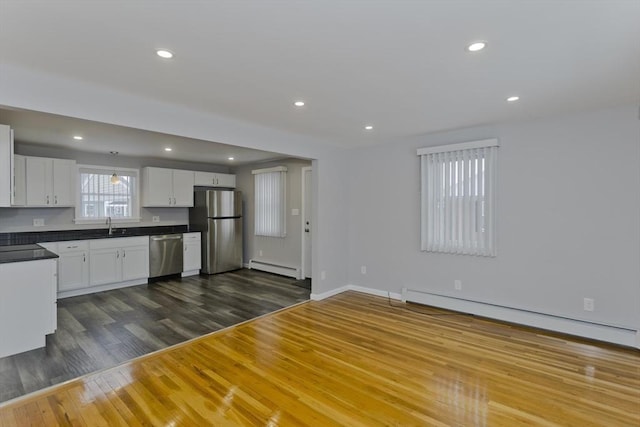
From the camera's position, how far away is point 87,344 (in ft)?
10.5

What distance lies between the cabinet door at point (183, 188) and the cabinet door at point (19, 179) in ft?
7.13

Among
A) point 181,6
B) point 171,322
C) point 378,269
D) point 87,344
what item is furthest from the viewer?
point 378,269

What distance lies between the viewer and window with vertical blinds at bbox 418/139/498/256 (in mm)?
3844

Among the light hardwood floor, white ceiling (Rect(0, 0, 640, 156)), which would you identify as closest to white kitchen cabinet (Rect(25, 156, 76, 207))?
white ceiling (Rect(0, 0, 640, 156))

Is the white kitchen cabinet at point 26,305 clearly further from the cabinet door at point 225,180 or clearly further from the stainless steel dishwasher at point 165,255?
the cabinet door at point 225,180

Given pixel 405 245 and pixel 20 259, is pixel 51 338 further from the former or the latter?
pixel 405 245

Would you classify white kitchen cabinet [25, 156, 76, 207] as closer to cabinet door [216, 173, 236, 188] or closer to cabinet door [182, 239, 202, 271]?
cabinet door [182, 239, 202, 271]

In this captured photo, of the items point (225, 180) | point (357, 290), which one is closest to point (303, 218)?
point (357, 290)

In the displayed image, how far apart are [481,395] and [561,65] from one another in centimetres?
246

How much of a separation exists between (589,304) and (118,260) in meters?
6.50

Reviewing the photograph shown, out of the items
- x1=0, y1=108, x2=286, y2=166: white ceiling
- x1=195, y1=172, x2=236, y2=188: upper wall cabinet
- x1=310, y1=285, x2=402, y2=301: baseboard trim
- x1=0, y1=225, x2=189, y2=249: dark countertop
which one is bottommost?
x1=310, y1=285, x2=402, y2=301: baseboard trim

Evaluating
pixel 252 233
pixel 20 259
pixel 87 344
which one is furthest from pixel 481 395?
pixel 252 233

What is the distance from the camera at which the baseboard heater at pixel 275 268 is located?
610 cm

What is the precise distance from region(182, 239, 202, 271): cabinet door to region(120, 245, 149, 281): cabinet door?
2.33 ft
